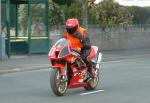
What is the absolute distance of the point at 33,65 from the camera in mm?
21531

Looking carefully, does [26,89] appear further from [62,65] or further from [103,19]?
[103,19]

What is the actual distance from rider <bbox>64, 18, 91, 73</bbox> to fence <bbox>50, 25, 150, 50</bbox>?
48.6ft

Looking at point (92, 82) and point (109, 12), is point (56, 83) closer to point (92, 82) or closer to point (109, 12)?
point (92, 82)

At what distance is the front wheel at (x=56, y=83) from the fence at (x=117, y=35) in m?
15.3

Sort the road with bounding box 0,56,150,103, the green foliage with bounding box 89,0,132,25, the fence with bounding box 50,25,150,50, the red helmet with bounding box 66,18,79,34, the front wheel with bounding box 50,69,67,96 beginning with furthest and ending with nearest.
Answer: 1. the green foliage with bounding box 89,0,132,25
2. the fence with bounding box 50,25,150,50
3. the red helmet with bounding box 66,18,79,34
4. the front wheel with bounding box 50,69,67,96
5. the road with bounding box 0,56,150,103

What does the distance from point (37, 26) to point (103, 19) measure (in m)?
8.47

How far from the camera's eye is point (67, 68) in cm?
1312

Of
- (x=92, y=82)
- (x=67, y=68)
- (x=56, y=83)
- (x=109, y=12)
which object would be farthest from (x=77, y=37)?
(x=109, y=12)

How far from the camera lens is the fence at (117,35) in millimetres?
30797

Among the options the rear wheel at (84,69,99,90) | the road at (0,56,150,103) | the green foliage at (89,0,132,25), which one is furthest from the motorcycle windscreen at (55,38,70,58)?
the green foliage at (89,0,132,25)

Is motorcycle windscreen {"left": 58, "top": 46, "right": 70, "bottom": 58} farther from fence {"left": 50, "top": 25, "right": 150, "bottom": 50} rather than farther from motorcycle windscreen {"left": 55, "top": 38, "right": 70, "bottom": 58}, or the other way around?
fence {"left": 50, "top": 25, "right": 150, "bottom": 50}

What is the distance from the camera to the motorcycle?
12750mm

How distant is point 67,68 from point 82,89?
146 cm

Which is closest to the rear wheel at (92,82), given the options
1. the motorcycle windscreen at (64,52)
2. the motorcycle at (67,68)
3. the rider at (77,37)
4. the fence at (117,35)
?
the motorcycle at (67,68)
